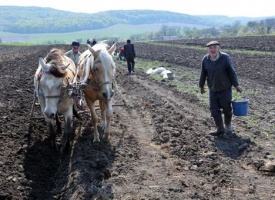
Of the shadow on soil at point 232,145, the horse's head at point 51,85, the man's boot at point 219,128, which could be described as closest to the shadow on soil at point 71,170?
the horse's head at point 51,85

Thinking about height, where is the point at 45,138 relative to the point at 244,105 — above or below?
below

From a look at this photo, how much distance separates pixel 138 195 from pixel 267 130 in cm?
414

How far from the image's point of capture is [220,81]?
A: 807cm

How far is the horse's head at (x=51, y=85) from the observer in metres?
6.96

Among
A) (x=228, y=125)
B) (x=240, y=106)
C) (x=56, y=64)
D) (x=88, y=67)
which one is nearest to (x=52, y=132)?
(x=56, y=64)

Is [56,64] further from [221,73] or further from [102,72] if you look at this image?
[221,73]

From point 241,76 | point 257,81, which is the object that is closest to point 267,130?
point 257,81

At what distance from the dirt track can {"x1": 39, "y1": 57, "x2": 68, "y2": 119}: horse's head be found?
95 centimetres

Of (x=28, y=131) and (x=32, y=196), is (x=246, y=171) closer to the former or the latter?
(x=32, y=196)

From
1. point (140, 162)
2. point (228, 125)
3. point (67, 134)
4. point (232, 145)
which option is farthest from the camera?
point (228, 125)

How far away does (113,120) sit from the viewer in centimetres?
992

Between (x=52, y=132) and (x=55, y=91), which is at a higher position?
(x=55, y=91)

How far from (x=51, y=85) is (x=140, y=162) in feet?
6.43

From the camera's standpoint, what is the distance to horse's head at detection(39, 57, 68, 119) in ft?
22.9
